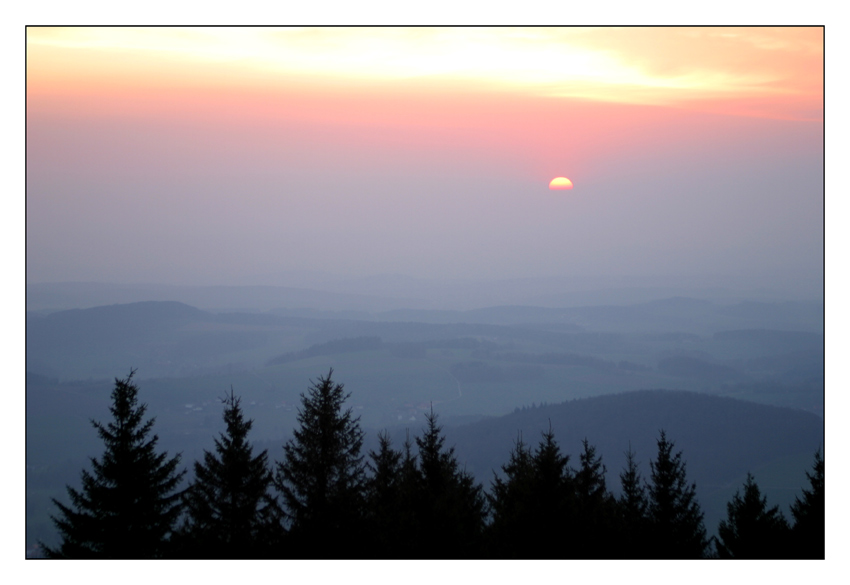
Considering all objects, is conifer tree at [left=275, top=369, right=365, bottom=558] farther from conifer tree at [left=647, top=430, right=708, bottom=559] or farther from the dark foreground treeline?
conifer tree at [left=647, top=430, right=708, bottom=559]

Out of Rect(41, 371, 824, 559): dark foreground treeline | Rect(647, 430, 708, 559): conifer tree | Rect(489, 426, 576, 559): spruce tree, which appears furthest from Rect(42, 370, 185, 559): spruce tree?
Rect(647, 430, 708, 559): conifer tree

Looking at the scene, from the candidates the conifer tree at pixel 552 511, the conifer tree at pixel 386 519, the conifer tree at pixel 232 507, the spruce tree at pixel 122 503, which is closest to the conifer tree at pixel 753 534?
the conifer tree at pixel 552 511

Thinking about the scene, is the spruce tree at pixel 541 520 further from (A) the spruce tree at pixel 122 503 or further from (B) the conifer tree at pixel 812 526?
(A) the spruce tree at pixel 122 503

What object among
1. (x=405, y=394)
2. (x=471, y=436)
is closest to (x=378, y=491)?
(x=471, y=436)

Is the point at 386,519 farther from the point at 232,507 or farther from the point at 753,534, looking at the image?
the point at 753,534

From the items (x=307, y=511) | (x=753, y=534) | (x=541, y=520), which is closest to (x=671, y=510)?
(x=753, y=534)

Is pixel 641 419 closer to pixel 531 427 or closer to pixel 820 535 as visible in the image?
pixel 531 427
